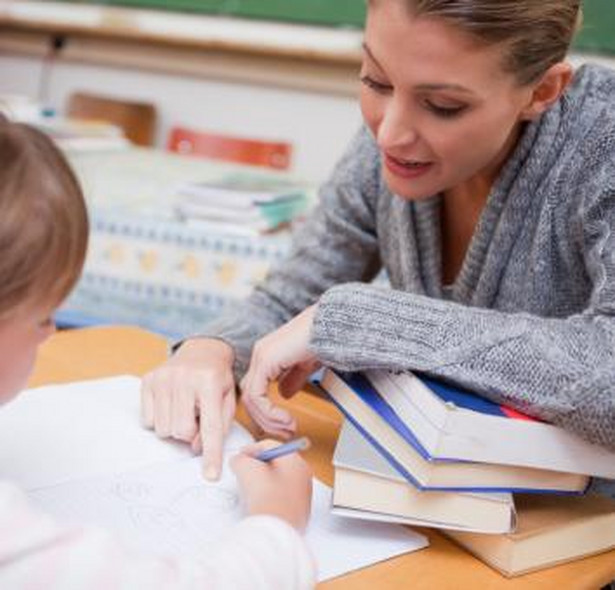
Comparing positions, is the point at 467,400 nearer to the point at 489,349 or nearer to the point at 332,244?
the point at 489,349

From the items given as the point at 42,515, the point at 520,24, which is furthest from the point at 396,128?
the point at 42,515

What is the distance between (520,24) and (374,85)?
0.16 m

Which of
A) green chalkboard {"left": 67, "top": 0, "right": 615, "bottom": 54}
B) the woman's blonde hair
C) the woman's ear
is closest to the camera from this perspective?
the woman's blonde hair

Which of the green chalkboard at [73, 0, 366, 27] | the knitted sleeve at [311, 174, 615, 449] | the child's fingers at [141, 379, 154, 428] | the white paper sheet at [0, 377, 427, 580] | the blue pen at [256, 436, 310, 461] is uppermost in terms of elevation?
the green chalkboard at [73, 0, 366, 27]

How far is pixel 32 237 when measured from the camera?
0.63 metres

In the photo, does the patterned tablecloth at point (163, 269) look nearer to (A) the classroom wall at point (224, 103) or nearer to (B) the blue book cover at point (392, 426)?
(B) the blue book cover at point (392, 426)

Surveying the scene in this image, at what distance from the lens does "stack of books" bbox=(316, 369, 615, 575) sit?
2.46 feet

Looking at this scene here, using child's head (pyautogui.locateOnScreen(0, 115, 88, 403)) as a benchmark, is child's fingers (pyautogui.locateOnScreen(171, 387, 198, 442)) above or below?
below

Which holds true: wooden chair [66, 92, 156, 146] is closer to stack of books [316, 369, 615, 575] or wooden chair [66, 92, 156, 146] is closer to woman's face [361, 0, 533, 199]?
woman's face [361, 0, 533, 199]

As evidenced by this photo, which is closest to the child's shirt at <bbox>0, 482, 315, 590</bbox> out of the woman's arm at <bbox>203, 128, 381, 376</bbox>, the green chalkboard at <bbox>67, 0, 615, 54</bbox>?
the woman's arm at <bbox>203, 128, 381, 376</bbox>

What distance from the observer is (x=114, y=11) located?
3439mm

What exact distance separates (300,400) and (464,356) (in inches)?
12.5

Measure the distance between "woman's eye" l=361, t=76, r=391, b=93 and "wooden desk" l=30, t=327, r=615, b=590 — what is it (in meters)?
0.35

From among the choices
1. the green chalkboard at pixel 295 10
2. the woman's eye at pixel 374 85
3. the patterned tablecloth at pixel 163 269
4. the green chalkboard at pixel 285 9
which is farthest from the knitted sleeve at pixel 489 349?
the green chalkboard at pixel 285 9
